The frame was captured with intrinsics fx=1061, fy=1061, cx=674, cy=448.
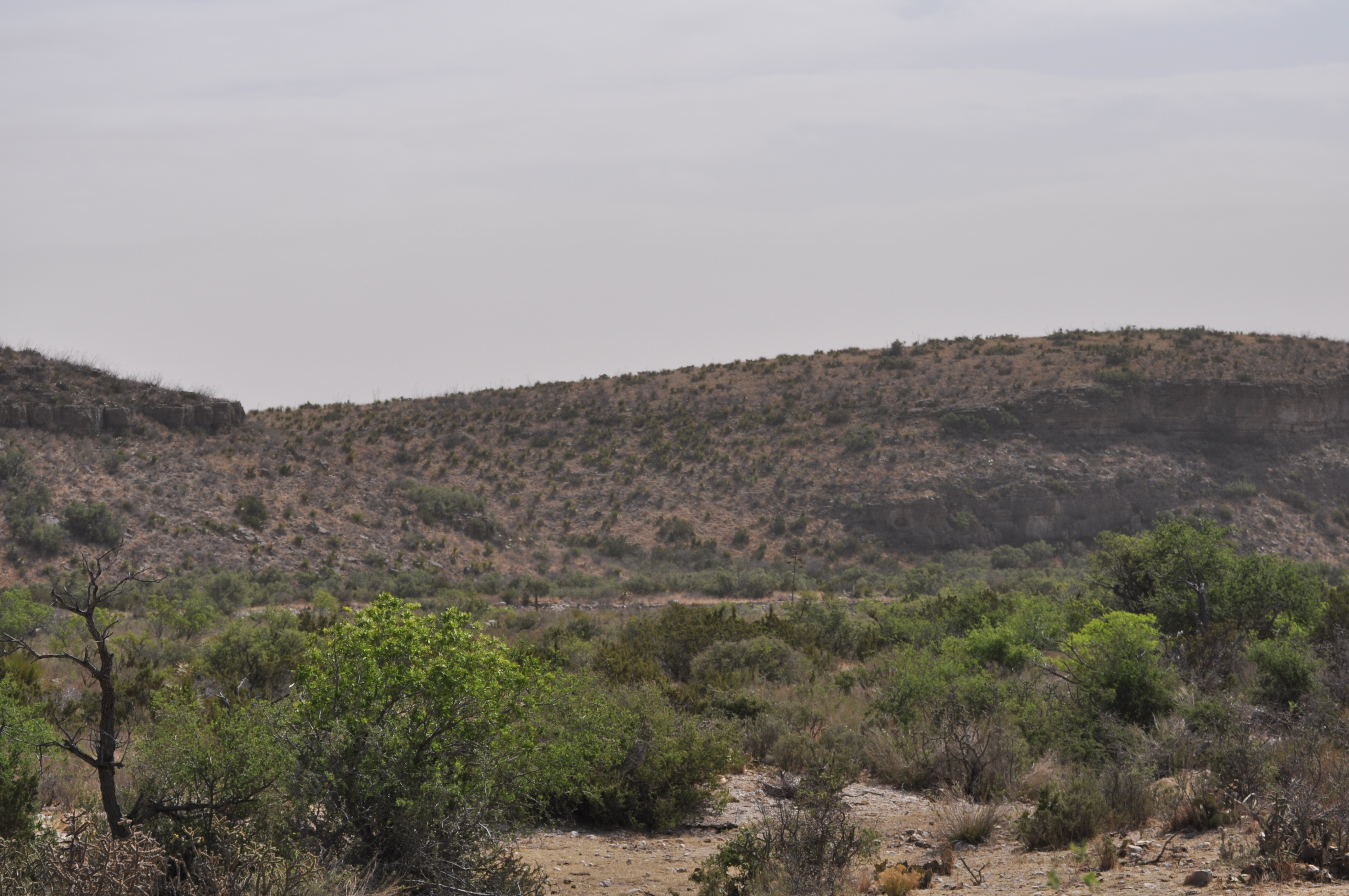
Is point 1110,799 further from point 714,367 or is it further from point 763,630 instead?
point 714,367

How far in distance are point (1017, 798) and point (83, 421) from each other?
42.4 meters

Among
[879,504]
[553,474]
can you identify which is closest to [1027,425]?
[879,504]

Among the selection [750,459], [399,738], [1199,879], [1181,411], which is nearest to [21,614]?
[399,738]

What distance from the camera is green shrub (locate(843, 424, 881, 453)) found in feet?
175

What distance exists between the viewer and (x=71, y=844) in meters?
6.00

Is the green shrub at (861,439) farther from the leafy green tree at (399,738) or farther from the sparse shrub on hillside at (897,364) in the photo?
the leafy green tree at (399,738)

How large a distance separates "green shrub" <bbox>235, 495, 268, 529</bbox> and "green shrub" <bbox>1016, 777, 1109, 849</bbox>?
122 ft

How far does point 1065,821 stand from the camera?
9289 mm

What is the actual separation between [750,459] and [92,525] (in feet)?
95.2

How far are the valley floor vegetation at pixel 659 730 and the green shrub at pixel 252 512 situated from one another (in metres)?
19.7

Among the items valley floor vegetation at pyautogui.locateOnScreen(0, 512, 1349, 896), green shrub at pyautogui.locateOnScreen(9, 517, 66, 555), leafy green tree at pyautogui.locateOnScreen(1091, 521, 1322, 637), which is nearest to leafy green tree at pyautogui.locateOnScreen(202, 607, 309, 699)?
valley floor vegetation at pyautogui.locateOnScreen(0, 512, 1349, 896)

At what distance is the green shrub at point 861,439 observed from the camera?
53281mm

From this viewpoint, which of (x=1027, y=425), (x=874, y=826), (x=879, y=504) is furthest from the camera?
(x=1027, y=425)

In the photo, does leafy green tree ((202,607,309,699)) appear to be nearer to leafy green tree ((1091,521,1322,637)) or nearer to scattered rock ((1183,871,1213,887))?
scattered rock ((1183,871,1213,887))
